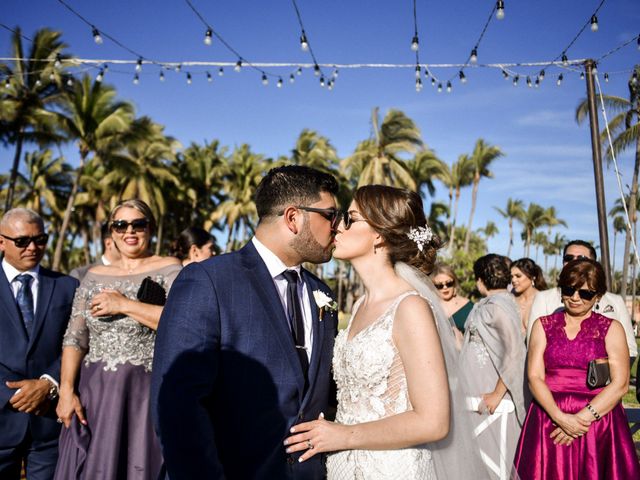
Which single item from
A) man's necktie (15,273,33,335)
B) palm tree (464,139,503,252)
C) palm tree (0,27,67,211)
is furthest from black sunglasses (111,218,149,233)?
palm tree (464,139,503,252)

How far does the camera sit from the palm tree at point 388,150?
36.0 meters

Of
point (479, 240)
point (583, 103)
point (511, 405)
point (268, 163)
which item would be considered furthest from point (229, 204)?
point (479, 240)

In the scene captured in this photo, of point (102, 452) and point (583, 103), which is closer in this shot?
point (102, 452)

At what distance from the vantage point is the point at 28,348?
4.06m

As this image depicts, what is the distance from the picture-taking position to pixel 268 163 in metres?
46.2

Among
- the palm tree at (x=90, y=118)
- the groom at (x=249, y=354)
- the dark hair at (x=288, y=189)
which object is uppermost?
the palm tree at (x=90, y=118)

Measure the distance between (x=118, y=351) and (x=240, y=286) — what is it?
5.84 feet

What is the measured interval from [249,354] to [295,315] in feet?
1.16

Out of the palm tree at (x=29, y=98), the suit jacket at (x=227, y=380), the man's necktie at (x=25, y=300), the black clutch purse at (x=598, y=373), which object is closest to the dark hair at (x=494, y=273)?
the black clutch purse at (x=598, y=373)

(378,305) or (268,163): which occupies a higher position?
(268,163)

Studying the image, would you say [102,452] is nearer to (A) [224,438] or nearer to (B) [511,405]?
(A) [224,438]

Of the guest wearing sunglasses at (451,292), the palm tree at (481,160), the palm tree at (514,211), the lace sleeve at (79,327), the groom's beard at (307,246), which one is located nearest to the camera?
the groom's beard at (307,246)

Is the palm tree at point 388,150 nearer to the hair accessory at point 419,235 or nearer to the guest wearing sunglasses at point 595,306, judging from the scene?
the guest wearing sunglasses at point 595,306

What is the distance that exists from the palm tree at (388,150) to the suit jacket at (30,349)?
31.9 meters
